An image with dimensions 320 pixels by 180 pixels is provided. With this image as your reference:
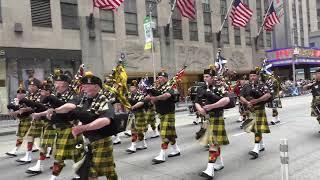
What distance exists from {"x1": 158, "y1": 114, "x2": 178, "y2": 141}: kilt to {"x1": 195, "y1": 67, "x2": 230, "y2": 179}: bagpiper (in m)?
1.48

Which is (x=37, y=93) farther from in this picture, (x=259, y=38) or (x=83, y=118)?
(x=259, y=38)

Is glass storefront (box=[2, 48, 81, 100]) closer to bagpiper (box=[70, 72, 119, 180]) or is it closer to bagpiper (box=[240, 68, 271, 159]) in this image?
bagpiper (box=[240, 68, 271, 159])

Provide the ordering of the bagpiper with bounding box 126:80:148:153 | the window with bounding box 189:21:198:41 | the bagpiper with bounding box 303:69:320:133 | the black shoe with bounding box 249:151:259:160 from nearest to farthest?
1. the black shoe with bounding box 249:151:259:160
2. the bagpiper with bounding box 126:80:148:153
3. the bagpiper with bounding box 303:69:320:133
4. the window with bounding box 189:21:198:41

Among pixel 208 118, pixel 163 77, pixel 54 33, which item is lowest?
pixel 208 118

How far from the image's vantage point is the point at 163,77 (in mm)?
10172

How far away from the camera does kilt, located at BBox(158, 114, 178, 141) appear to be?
383 inches

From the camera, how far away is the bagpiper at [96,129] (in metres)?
5.75

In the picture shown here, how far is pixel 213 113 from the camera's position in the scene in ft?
27.3

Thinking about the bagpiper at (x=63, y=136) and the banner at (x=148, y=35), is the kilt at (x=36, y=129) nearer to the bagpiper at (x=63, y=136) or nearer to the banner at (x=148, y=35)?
the bagpiper at (x=63, y=136)

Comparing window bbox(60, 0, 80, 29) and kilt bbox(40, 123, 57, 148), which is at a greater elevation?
window bbox(60, 0, 80, 29)

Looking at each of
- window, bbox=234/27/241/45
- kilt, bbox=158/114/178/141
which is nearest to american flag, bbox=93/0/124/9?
kilt, bbox=158/114/178/141

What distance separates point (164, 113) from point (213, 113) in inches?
73.3

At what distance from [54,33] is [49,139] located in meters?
19.4

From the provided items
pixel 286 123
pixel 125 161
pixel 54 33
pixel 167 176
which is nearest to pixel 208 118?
pixel 167 176
